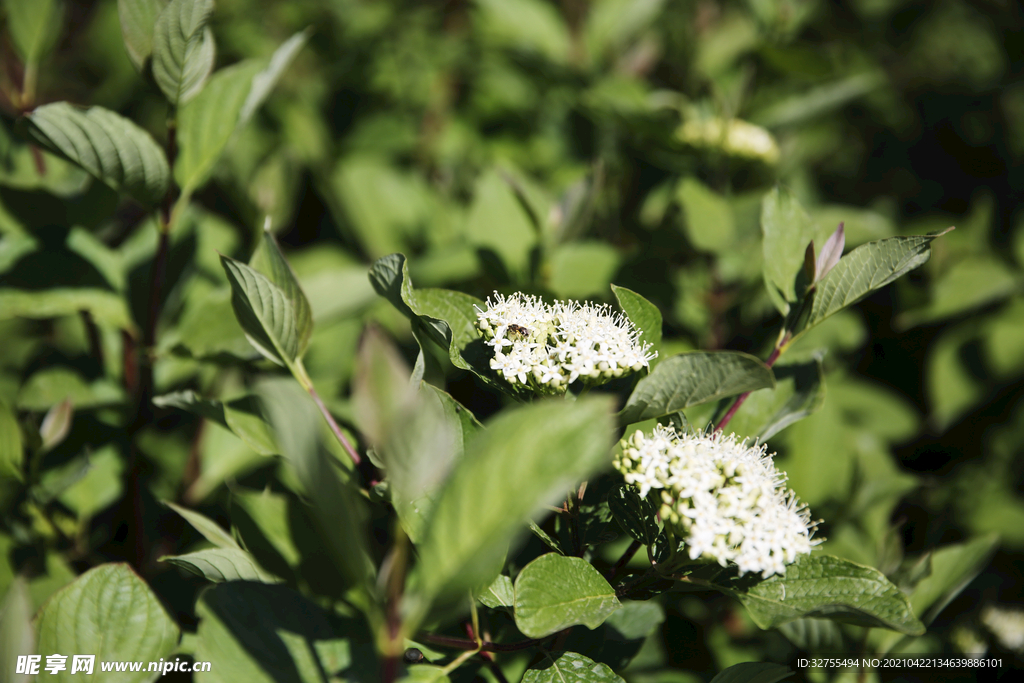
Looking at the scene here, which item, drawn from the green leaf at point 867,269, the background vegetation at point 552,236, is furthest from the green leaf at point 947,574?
the green leaf at point 867,269

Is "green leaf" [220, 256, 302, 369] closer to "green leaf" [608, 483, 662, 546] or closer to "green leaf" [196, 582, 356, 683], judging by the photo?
"green leaf" [196, 582, 356, 683]

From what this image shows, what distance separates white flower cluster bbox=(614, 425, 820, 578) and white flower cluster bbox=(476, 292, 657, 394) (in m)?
0.09

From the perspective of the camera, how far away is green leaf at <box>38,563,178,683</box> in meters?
0.78

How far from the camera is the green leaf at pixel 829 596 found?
0.65 meters

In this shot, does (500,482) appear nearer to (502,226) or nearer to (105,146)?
(105,146)

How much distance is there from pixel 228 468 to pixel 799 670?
1.14 m

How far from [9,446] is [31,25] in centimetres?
76

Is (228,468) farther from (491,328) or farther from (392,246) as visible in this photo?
(491,328)

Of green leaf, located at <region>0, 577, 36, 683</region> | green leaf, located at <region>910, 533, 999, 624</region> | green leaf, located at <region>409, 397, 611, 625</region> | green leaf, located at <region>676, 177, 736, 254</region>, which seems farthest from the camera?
green leaf, located at <region>676, 177, 736, 254</region>

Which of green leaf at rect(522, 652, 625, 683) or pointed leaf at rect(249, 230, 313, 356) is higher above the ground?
pointed leaf at rect(249, 230, 313, 356)

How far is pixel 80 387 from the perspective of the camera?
1.17 meters

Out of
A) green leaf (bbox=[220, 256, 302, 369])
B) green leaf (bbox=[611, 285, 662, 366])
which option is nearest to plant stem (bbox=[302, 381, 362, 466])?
green leaf (bbox=[220, 256, 302, 369])

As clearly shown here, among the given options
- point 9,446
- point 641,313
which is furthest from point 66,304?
point 641,313

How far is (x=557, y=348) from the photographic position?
0.74m
